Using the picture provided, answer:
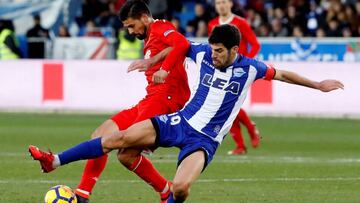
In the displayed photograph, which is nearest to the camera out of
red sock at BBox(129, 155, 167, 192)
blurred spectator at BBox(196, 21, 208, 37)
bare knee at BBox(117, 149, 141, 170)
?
bare knee at BBox(117, 149, 141, 170)

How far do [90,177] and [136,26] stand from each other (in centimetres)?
147

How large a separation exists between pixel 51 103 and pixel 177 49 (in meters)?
12.4

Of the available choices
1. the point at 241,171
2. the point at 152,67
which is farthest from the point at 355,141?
the point at 152,67

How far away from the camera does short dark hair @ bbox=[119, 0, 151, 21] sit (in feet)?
33.9

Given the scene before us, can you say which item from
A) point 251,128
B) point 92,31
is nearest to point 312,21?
point 92,31

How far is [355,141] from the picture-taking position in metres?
17.4

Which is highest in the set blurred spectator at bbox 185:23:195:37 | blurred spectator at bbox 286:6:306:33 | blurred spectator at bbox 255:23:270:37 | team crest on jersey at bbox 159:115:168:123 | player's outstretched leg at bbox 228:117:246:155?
team crest on jersey at bbox 159:115:168:123

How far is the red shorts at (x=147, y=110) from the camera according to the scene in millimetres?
10422

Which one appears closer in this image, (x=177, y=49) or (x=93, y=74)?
(x=177, y=49)

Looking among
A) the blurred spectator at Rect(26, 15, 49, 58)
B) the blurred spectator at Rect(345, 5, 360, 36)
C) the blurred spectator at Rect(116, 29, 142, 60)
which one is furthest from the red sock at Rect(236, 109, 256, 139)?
the blurred spectator at Rect(26, 15, 49, 58)

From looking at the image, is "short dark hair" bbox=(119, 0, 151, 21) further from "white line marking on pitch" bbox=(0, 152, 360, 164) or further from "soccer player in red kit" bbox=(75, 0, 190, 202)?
"white line marking on pitch" bbox=(0, 152, 360, 164)

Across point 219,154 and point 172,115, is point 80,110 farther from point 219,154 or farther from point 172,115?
point 172,115

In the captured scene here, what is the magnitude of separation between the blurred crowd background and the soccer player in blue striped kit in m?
15.1

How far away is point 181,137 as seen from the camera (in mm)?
9570
